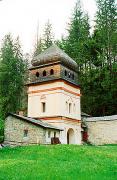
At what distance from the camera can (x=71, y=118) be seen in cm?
3569

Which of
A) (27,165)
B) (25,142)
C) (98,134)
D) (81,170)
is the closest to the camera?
(81,170)

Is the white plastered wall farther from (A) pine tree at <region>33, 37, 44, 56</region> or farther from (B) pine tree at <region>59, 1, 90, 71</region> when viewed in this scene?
(A) pine tree at <region>33, 37, 44, 56</region>

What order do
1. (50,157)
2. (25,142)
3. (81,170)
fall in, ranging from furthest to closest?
1. (25,142)
2. (50,157)
3. (81,170)

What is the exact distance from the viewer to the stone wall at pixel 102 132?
37500 mm

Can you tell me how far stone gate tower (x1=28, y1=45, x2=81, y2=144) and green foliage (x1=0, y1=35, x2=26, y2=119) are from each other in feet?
36.2

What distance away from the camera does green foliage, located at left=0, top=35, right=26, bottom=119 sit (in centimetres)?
4716

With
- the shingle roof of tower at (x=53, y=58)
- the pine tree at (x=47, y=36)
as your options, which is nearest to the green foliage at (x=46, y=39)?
the pine tree at (x=47, y=36)

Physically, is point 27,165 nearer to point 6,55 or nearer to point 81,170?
point 81,170

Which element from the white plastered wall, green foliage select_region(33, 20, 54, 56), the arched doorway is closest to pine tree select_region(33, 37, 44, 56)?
green foliage select_region(33, 20, 54, 56)

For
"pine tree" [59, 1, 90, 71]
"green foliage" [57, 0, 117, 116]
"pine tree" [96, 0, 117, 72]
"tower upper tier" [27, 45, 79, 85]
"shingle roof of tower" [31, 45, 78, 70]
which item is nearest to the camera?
"tower upper tier" [27, 45, 79, 85]

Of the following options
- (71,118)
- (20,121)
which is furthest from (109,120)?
(20,121)

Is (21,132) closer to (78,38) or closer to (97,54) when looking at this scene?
(97,54)

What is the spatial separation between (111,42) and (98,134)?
14.7 m

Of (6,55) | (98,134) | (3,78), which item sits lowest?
(98,134)
